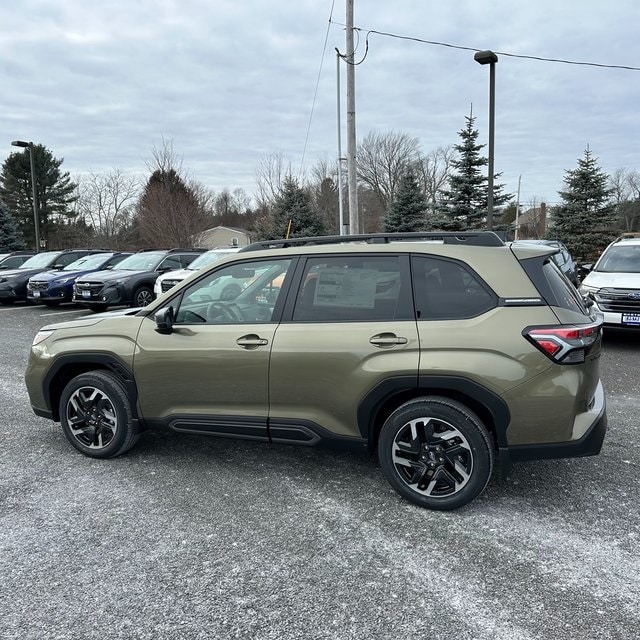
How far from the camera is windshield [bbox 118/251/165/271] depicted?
14.4 metres

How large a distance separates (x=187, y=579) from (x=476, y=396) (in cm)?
186

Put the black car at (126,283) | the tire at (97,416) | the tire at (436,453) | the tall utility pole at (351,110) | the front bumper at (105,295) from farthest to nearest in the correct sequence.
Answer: the tall utility pole at (351,110), the black car at (126,283), the front bumper at (105,295), the tire at (97,416), the tire at (436,453)

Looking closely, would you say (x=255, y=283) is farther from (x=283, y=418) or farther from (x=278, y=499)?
(x=278, y=499)

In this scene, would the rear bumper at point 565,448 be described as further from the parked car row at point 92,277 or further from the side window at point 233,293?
the parked car row at point 92,277

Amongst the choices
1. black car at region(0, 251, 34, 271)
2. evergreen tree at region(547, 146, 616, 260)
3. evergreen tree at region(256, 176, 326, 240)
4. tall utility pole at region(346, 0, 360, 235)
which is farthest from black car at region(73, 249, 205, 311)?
evergreen tree at region(547, 146, 616, 260)

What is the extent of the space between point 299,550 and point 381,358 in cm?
120

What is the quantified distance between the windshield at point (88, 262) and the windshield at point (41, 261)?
3.38 ft

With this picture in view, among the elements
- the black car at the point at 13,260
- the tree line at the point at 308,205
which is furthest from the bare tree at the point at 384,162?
the black car at the point at 13,260

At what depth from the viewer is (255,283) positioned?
3973 mm

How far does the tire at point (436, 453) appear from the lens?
3.21 meters

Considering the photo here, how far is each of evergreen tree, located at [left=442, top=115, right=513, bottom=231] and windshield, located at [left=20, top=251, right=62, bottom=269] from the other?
18.9m

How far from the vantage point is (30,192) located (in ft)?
167

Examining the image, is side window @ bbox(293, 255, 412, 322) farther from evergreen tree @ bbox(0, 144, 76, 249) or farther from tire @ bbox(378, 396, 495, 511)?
evergreen tree @ bbox(0, 144, 76, 249)

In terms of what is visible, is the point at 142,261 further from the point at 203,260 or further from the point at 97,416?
the point at 97,416
